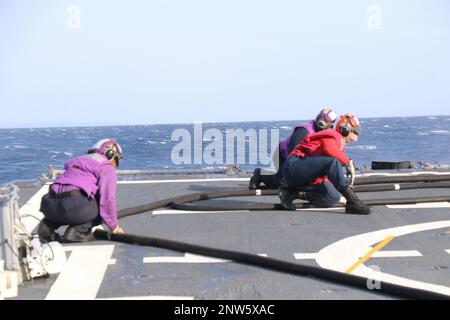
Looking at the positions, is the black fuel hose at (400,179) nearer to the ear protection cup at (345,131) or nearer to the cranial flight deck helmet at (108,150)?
the ear protection cup at (345,131)

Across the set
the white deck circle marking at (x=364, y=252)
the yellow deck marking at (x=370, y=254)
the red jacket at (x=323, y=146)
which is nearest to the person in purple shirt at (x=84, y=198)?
the white deck circle marking at (x=364, y=252)

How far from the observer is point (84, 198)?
20.8 ft

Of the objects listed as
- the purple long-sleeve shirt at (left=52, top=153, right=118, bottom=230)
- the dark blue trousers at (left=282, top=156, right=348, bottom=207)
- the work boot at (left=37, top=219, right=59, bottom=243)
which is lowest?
the work boot at (left=37, top=219, right=59, bottom=243)

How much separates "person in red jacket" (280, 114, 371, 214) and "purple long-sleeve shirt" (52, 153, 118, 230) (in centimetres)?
257

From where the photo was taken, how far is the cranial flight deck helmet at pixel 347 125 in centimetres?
813

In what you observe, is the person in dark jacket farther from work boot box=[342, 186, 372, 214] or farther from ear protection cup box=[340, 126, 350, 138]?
work boot box=[342, 186, 372, 214]

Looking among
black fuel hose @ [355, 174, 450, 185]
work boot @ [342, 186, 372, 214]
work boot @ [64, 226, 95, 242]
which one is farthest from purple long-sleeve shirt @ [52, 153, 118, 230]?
black fuel hose @ [355, 174, 450, 185]

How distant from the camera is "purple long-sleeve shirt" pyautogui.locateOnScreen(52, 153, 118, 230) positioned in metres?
6.29

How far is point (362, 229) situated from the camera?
7035mm

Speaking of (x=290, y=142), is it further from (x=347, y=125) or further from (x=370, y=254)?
(x=370, y=254)

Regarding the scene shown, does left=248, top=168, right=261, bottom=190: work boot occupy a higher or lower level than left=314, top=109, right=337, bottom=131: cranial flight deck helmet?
lower

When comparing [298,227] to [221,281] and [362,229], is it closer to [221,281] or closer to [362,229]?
[362,229]

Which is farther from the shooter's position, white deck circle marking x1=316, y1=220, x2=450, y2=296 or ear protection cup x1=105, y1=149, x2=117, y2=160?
ear protection cup x1=105, y1=149, x2=117, y2=160
